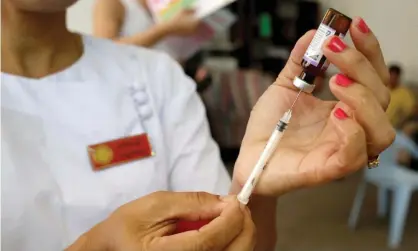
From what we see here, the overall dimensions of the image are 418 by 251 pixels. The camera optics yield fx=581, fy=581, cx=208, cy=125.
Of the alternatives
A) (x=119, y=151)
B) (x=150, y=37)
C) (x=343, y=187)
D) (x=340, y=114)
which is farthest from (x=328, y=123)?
(x=343, y=187)

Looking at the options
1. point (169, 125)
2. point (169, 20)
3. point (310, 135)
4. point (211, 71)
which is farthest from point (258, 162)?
point (211, 71)

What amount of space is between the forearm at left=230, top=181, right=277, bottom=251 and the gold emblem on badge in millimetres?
148

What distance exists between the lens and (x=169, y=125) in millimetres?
632

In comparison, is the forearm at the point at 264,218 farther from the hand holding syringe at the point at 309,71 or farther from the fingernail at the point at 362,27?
the fingernail at the point at 362,27

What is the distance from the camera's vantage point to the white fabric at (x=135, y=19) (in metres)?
1.01

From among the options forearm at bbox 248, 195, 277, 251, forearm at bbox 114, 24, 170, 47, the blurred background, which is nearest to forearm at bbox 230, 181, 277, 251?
forearm at bbox 248, 195, 277, 251

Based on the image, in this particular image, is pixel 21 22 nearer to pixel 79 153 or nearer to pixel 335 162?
pixel 79 153

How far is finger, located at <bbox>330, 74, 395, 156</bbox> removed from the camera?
39 cm

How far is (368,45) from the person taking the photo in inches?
16.1

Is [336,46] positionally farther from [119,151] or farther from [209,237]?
[119,151]

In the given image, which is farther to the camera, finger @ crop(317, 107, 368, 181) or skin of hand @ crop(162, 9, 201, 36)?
skin of hand @ crop(162, 9, 201, 36)

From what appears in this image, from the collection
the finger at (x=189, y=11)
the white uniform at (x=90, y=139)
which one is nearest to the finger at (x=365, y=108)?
the white uniform at (x=90, y=139)

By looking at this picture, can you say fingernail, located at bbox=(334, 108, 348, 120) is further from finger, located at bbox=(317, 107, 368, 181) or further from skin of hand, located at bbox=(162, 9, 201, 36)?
skin of hand, located at bbox=(162, 9, 201, 36)

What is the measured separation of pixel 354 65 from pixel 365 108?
0.03m
